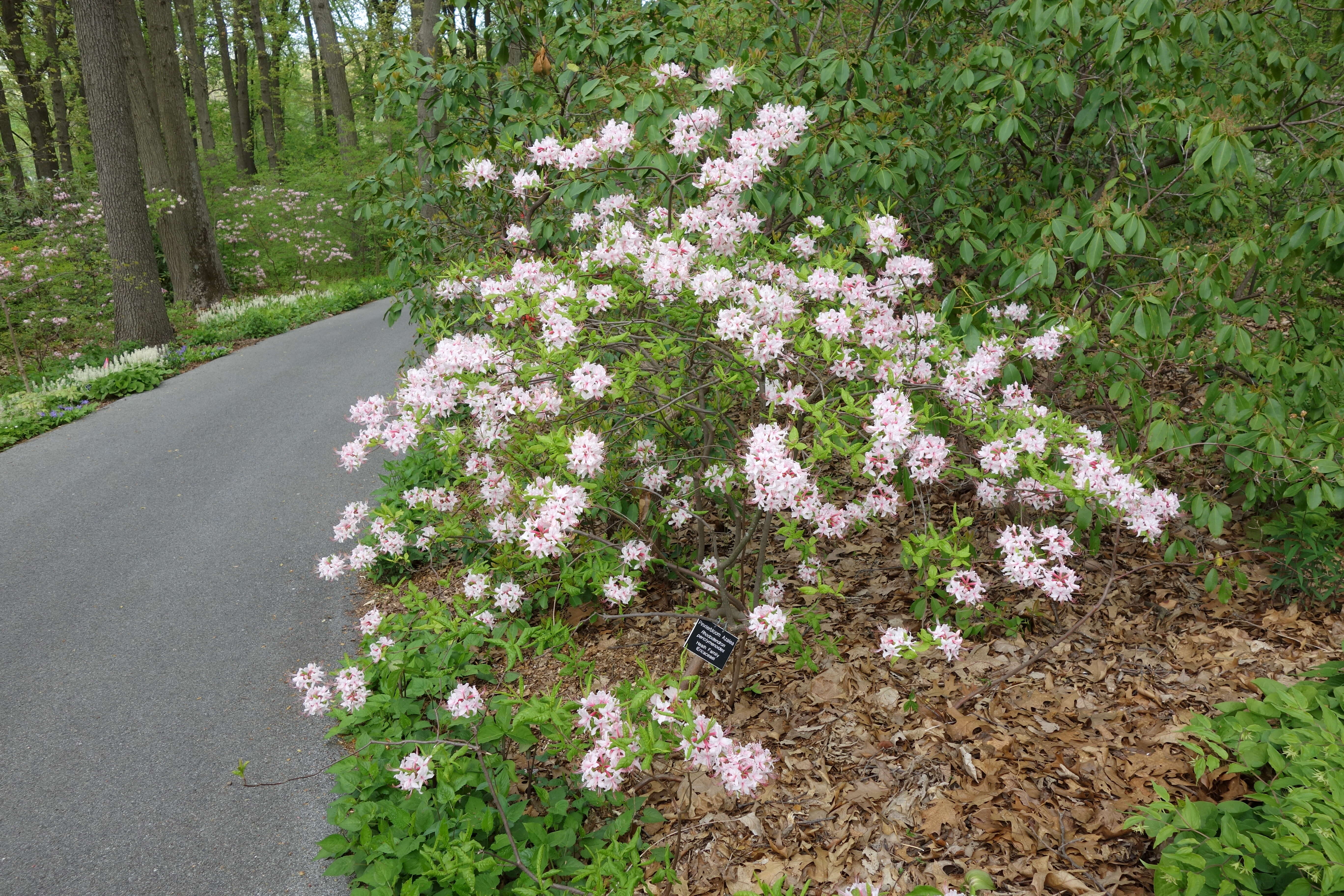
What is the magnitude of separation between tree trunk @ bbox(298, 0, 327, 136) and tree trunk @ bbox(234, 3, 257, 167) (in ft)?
5.94

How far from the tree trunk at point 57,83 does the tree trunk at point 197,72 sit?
231 cm

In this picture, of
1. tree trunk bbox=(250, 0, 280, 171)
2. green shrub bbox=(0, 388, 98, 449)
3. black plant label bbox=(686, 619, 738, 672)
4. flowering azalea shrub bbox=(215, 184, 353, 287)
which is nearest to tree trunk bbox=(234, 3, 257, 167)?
tree trunk bbox=(250, 0, 280, 171)

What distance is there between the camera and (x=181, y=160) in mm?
12039

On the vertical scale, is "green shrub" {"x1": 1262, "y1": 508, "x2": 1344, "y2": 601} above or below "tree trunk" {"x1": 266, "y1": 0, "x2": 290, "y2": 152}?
below

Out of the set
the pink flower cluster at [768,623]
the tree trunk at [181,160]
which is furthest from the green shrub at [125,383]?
the pink flower cluster at [768,623]

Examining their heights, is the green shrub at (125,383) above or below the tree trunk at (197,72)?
below

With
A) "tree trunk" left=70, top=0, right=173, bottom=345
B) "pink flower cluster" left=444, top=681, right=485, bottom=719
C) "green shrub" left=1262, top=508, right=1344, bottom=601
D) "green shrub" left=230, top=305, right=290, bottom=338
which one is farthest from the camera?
"green shrub" left=230, top=305, right=290, bottom=338

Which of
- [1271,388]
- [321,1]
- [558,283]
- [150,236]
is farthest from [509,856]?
[321,1]

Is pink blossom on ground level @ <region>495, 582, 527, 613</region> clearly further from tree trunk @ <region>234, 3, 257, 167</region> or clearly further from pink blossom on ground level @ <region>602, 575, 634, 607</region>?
tree trunk @ <region>234, 3, 257, 167</region>

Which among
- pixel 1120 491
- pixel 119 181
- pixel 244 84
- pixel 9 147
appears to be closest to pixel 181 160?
pixel 119 181

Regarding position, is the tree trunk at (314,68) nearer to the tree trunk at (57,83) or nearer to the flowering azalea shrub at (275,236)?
the tree trunk at (57,83)

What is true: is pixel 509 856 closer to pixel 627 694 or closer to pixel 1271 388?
pixel 627 694

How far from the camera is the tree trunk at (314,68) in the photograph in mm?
23078

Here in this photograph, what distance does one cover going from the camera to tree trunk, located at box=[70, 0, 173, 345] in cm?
891
